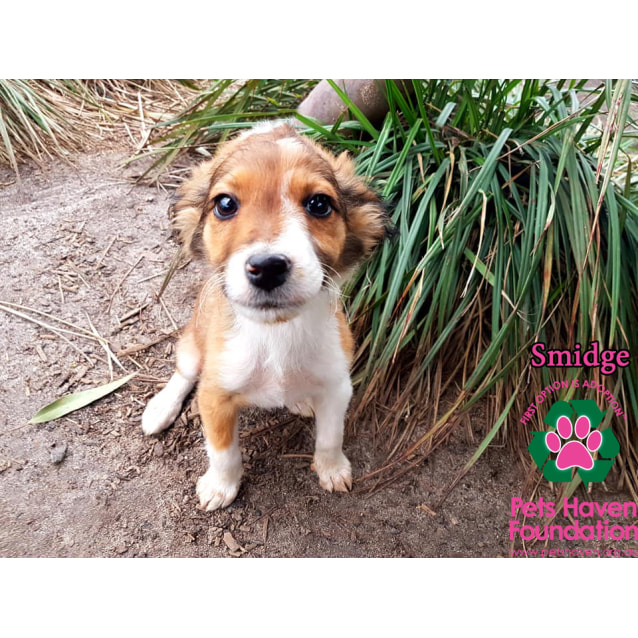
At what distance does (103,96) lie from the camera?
111 inches

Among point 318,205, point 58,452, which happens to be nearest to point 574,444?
point 318,205

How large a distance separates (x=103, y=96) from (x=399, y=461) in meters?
2.30

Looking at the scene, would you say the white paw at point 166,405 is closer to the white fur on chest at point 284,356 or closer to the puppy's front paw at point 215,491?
the puppy's front paw at point 215,491

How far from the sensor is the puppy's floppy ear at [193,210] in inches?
71.6

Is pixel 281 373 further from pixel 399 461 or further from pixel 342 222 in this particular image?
pixel 399 461

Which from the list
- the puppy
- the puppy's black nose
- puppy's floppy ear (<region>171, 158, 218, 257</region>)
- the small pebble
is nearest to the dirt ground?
the small pebble

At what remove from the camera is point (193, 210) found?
1.84 m

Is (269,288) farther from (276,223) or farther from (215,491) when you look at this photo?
(215,491)

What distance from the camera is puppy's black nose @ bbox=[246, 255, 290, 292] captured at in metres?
1.34

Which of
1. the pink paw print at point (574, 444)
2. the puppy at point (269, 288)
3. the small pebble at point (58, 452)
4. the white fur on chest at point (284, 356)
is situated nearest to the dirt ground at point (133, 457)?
the small pebble at point (58, 452)

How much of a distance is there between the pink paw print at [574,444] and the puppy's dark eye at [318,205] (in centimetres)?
111

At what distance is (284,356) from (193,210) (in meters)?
0.57

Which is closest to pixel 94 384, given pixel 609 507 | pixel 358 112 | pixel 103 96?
pixel 103 96

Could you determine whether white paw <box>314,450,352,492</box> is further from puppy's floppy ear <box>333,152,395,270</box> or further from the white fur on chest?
puppy's floppy ear <box>333,152,395,270</box>
